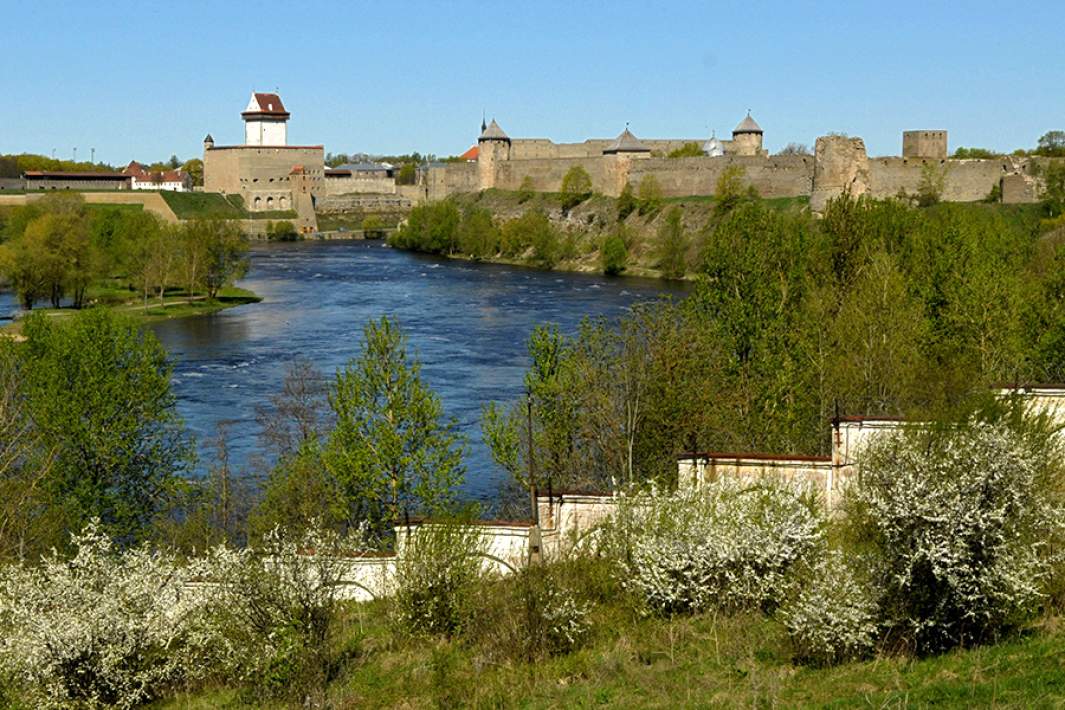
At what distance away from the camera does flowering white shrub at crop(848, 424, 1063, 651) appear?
23.5 ft

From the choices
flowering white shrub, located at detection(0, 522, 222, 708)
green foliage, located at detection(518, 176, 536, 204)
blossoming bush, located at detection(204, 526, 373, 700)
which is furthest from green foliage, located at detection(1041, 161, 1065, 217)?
flowering white shrub, located at detection(0, 522, 222, 708)

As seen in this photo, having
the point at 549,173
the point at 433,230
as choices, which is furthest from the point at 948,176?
the point at 549,173

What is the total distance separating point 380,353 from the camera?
15.5 meters

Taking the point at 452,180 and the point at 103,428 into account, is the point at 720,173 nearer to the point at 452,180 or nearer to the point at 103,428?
the point at 452,180

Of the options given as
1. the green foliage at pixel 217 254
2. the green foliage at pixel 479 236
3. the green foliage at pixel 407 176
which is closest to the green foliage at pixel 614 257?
the green foliage at pixel 479 236

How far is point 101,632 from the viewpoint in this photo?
8398 mm

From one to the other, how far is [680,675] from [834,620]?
0.98 m

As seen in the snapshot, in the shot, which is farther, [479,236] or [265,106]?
[265,106]

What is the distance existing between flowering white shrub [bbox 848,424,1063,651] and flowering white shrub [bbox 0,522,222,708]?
4.42 m

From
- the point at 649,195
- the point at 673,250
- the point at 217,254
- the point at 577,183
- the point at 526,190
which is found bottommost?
the point at 217,254

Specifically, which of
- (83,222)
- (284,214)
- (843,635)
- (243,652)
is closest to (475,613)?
(243,652)

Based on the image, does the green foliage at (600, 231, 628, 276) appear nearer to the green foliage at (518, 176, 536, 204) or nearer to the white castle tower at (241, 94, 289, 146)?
the green foliage at (518, 176, 536, 204)

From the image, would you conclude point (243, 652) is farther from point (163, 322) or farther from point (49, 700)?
point (163, 322)

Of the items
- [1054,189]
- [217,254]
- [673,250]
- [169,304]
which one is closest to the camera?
[169,304]
